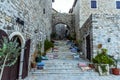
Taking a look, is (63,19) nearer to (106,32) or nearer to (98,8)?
(98,8)

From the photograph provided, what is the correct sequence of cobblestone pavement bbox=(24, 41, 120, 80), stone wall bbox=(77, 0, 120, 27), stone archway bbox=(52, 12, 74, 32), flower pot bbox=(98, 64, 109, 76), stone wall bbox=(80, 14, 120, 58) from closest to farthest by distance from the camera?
cobblestone pavement bbox=(24, 41, 120, 80) → flower pot bbox=(98, 64, 109, 76) → stone wall bbox=(80, 14, 120, 58) → stone wall bbox=(77, 0, 120, 27) → stone archway bbox=(52, 12, 74, 32)

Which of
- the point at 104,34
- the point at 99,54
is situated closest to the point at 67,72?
the point at 99,54

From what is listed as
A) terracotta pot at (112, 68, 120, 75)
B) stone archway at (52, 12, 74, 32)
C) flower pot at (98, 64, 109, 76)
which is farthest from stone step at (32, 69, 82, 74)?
stone archway at (52, 12, 74, 32)

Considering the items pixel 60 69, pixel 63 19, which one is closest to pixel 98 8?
pixel 63 19

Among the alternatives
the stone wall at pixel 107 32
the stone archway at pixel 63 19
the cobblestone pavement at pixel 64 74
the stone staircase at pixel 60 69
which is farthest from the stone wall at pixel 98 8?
the cobblestone pavement at pixel 64 74

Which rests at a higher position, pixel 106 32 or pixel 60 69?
pixel 106 32

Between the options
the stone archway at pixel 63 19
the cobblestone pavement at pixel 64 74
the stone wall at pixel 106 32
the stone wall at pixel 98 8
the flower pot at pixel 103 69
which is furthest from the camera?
the stone archway at pixel 63 19

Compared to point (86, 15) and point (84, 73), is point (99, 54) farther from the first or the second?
point (86, 15)

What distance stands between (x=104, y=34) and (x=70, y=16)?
35.8 feet

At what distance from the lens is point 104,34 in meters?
8.34

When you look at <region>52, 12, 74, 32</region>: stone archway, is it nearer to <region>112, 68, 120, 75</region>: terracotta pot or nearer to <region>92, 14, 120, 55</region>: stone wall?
<region>92, 14, 120, 55</region>: stone wall

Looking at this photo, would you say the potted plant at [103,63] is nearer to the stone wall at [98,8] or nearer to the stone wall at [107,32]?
the stone wall at [107,32]

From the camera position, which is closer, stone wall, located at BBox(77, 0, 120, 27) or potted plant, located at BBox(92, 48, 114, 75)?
potted plant, located at BBox(92, 48, 114, 75)

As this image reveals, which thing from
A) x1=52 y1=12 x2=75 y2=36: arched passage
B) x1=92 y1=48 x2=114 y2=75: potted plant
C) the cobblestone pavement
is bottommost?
the cobblestone pavement
